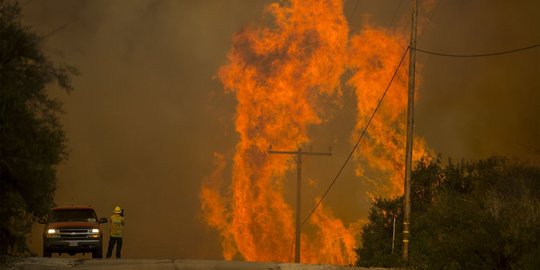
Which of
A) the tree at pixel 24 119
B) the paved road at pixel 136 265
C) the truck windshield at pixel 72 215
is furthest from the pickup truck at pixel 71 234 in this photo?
the tree at pixel 24 119

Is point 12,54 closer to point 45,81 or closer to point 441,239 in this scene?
point 45,81

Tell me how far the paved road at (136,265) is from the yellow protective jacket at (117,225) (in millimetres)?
3127

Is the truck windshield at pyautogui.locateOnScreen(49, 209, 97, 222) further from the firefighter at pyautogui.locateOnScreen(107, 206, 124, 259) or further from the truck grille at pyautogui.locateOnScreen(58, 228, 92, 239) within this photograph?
the firefighter at pyautogui.locateOnScreen(107, 206, 124, 259)

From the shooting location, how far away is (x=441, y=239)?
20.8 m

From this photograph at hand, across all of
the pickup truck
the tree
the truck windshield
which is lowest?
the pickup truck

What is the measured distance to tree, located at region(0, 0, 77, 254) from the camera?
640 inches

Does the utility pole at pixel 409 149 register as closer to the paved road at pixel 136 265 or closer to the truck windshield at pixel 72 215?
the paved road at pixel 136 265

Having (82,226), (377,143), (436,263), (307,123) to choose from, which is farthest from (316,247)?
(436,263)

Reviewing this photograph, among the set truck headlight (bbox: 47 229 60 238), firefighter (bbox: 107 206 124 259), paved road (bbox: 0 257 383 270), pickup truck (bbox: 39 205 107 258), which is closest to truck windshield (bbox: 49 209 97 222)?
pickup truck (bbox: 39 205 107 258)

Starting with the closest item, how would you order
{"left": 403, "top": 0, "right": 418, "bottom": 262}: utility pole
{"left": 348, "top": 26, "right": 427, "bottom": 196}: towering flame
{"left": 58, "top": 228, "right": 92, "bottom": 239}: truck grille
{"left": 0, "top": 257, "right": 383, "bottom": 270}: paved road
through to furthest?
{"left": 0, "top": 257, "right": 383, "bottom": 270}: paved road
{"left": 403, "top": 0, "right": 418, "bottom": 262}: utility pole
{"left": 58, "top": 228, "right": 92, "bottom": 239}: truck grille
{"left": 348, "top": 26, "right": 427, "bottom": 196}: towering flame

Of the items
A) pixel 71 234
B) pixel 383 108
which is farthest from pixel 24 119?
pixel 383 108

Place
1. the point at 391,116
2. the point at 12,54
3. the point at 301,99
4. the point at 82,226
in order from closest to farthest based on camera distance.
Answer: the point at 12,54 < the point at 82,226 < the point at 391,116 < the point at 301,99

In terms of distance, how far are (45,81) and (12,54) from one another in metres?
0.87

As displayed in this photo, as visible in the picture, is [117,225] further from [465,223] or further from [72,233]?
[465,223]
